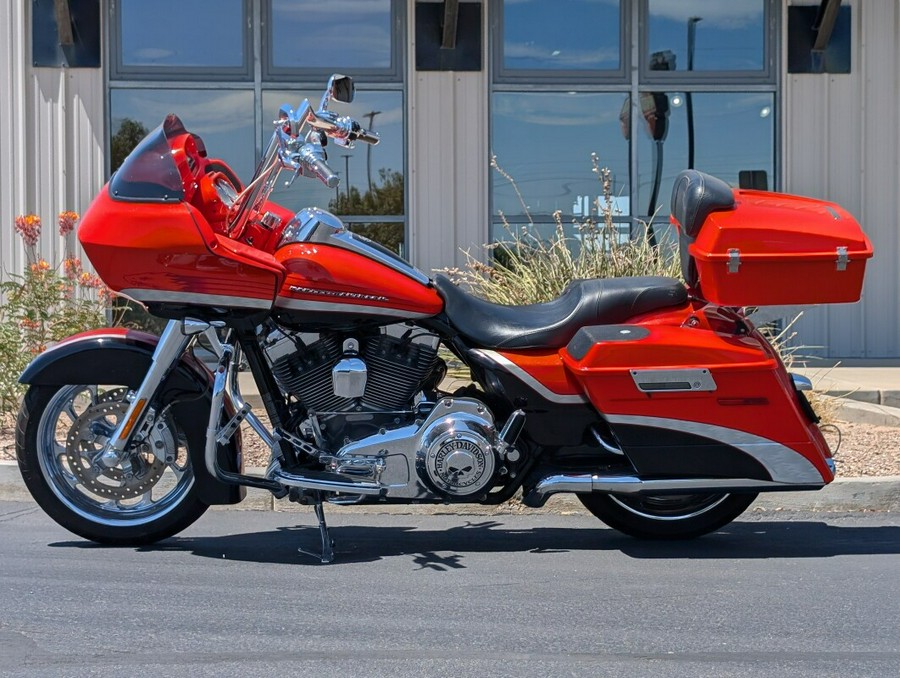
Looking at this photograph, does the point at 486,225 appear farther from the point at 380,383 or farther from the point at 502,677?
the point at 502,677

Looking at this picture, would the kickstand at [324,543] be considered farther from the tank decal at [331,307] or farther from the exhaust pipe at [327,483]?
the tank decal at [331,307]

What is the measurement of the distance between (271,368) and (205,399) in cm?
32

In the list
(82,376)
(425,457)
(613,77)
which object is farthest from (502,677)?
(613,77)

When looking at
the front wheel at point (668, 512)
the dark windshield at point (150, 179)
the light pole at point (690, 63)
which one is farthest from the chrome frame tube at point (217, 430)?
the light pole at point (690, 63)

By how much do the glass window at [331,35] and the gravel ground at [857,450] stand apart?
13.8 ft

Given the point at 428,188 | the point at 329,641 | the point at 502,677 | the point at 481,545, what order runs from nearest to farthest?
1. the point at 502,677
2. the point at 329,641
3. the point at 481,545
4. the point at 428,188

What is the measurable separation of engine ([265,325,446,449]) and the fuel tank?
3.7 inches

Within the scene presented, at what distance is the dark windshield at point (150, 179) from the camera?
466 centimetres

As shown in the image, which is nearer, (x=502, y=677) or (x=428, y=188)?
(x=502, y=677)

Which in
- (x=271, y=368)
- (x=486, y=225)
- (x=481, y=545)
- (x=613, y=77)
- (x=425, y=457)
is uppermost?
(x=613, y=77)

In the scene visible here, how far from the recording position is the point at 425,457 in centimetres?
471

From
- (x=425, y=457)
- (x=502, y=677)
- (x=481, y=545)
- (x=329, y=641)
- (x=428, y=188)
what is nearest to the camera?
(x=502, y=677)

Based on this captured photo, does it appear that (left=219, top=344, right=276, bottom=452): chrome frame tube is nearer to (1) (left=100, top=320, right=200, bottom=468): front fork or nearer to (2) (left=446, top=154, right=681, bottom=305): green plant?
(1) (left=100, top=320, right=200, bottom=468): front fork

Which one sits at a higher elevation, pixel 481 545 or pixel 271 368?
pixel 271 368
